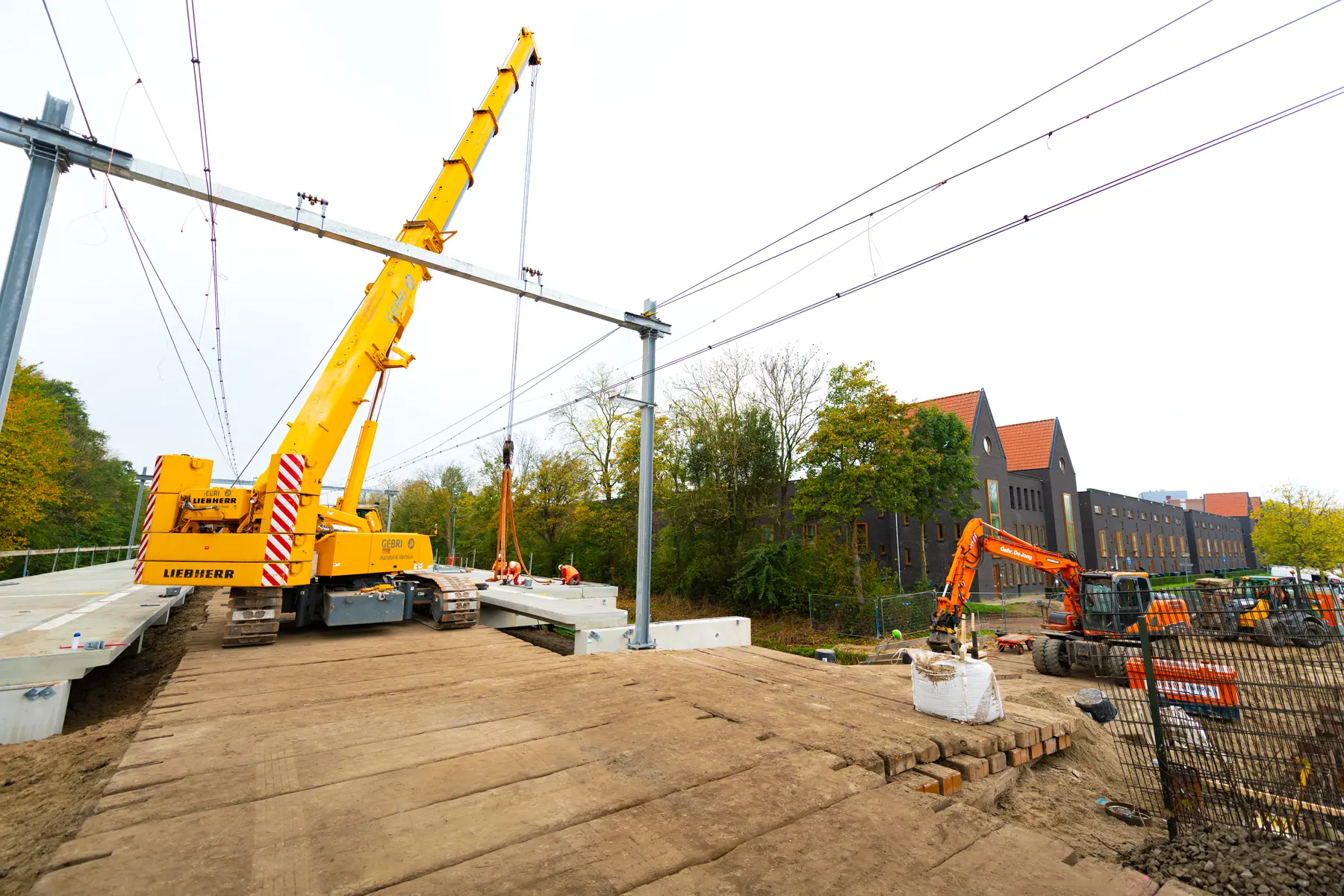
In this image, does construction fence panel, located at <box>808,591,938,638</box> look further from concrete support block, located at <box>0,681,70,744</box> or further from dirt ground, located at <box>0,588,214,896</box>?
concrete support block, located at <box>0,681,70,744</box>

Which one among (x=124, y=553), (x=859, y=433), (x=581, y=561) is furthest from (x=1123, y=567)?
(x=124, y=553)

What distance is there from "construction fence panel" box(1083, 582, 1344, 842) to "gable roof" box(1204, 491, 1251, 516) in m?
96.1

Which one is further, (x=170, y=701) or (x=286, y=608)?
(x=286, y=608)

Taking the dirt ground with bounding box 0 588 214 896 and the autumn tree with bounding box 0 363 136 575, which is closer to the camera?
the dirt ground with bounding box 0 588 214 896

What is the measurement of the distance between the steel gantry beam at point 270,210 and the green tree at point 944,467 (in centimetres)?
1729

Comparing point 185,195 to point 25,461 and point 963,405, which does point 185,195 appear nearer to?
point 25,461

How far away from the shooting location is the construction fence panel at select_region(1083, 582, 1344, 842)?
10.2 feet

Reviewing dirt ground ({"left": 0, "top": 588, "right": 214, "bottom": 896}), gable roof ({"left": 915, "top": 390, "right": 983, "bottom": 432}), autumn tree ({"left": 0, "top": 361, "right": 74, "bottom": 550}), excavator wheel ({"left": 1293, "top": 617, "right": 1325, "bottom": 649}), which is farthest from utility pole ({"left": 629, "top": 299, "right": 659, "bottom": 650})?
autumn tree ({"left": 0, "top": 361, "right": 74, "bottom": 550})

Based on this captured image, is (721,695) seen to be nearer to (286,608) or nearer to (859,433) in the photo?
(286,608)

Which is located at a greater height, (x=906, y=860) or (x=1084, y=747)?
(x=906, y=860)

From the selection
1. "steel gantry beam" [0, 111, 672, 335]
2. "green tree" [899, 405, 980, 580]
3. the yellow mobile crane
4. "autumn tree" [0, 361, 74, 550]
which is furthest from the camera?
"green tree" [899, 405, 980, 580]

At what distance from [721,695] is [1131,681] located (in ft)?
11.2

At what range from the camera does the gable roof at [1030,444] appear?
34.9 m

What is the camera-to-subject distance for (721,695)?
542 centimetres
